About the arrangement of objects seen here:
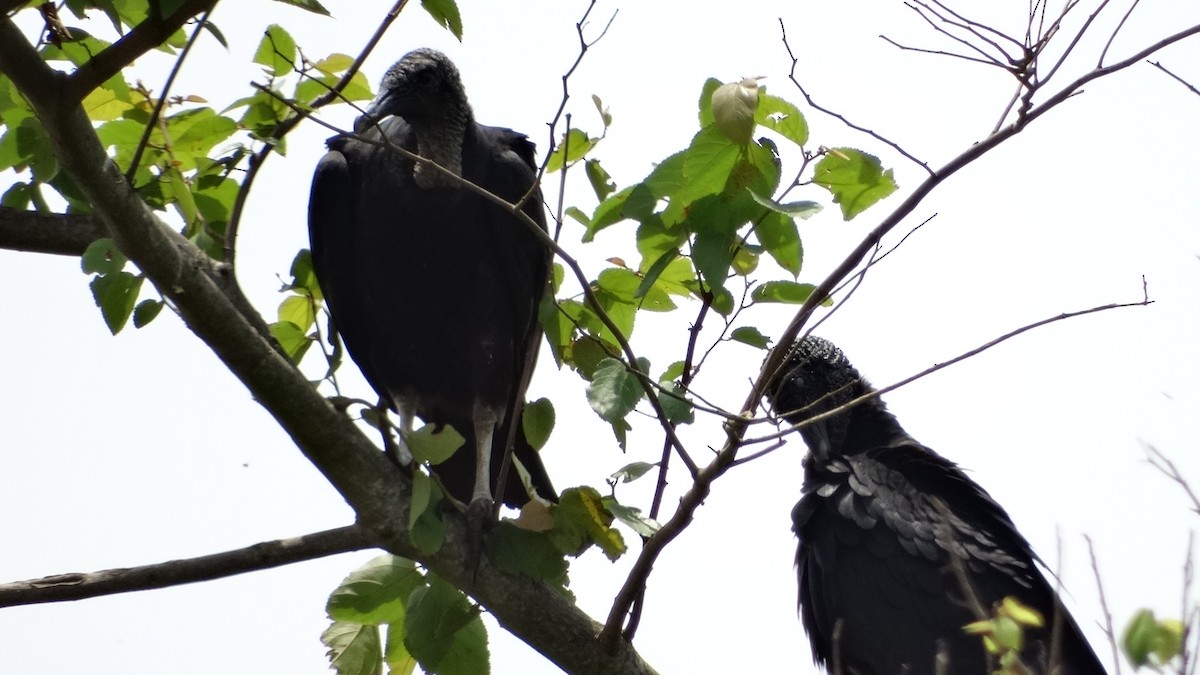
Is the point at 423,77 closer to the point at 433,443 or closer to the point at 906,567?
the point at 433,443

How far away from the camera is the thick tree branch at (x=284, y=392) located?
2.11 meters

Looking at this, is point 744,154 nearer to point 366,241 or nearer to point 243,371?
point 243,371

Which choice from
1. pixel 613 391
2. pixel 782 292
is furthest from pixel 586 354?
pixel 782 292

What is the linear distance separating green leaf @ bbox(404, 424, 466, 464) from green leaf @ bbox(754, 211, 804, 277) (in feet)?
2.34

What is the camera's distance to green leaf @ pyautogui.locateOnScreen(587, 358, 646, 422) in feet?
8.10

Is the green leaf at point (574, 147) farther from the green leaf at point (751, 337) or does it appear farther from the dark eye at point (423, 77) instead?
the dark eye at point (423, 77)

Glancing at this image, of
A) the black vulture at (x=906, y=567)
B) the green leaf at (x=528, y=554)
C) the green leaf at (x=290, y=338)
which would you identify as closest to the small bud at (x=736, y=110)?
the green leaf at (x=528, y=554)

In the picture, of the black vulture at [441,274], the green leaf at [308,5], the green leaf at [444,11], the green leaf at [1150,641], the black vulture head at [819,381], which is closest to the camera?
the green leaf at [1150,641]

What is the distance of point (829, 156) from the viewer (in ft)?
7.74

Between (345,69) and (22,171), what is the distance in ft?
2.43

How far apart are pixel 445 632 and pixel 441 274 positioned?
1.46m

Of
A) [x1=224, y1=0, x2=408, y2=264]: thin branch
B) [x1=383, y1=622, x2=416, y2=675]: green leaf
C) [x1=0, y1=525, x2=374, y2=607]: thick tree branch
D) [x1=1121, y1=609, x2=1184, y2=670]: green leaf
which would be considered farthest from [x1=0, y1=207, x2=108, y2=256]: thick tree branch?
[x1=1121, y1=609, x2=1184, y2=670]: green leaf

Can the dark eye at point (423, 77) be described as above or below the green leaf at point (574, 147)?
above

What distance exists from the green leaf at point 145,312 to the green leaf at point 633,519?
1.00 metres
